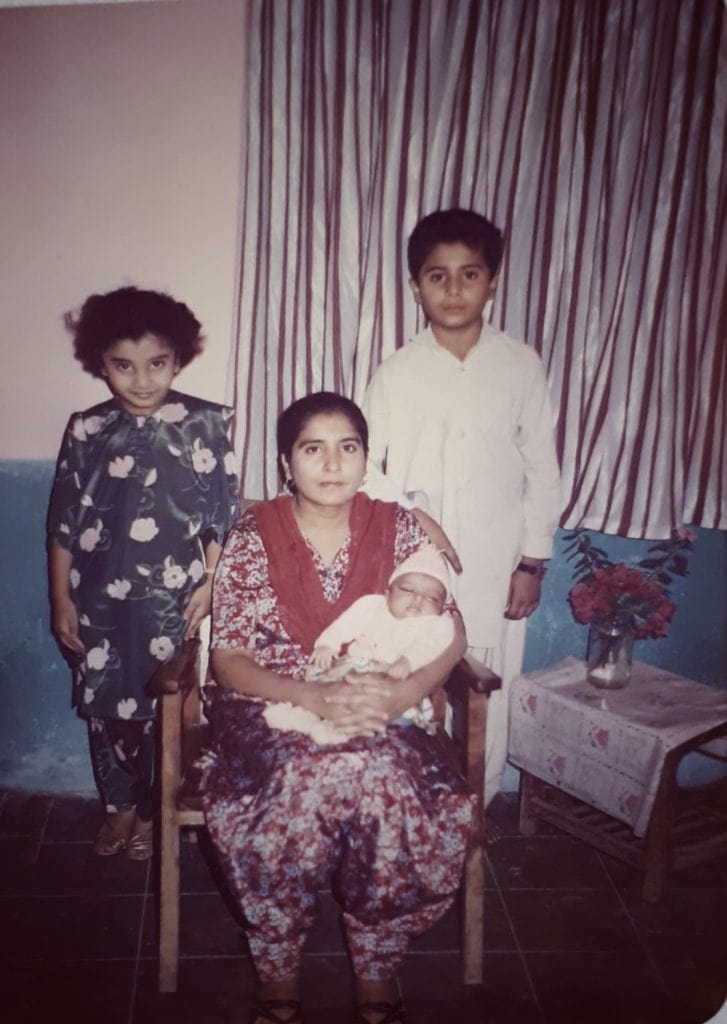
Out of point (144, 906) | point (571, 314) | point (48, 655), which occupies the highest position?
point (571, 314)

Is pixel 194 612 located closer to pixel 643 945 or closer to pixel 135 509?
pixel 135 509

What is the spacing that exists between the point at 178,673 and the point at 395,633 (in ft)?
2.13

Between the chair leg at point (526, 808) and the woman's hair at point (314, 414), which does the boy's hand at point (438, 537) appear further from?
the chair leg at point (526, 808)

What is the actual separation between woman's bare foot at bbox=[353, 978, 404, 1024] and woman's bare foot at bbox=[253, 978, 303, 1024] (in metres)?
0.16

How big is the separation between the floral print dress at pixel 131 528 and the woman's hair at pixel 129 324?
0.20 meters

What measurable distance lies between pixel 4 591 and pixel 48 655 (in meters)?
0.31

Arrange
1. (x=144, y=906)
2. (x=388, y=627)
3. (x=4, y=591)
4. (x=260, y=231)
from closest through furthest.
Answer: (x=388, y=627), (x=144, y=906), (x=260, y=231), (x=4, y=591)

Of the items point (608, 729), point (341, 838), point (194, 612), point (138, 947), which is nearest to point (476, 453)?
point (608, 729)

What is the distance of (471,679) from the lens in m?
2.09

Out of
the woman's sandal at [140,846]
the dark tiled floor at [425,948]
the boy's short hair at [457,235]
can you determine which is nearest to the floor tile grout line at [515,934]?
the dark tiled floor at [425,948]

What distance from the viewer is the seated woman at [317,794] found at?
1838mm

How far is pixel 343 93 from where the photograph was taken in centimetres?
247

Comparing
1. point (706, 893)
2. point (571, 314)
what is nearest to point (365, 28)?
point (571, 314)

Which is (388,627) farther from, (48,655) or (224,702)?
(48,655)
